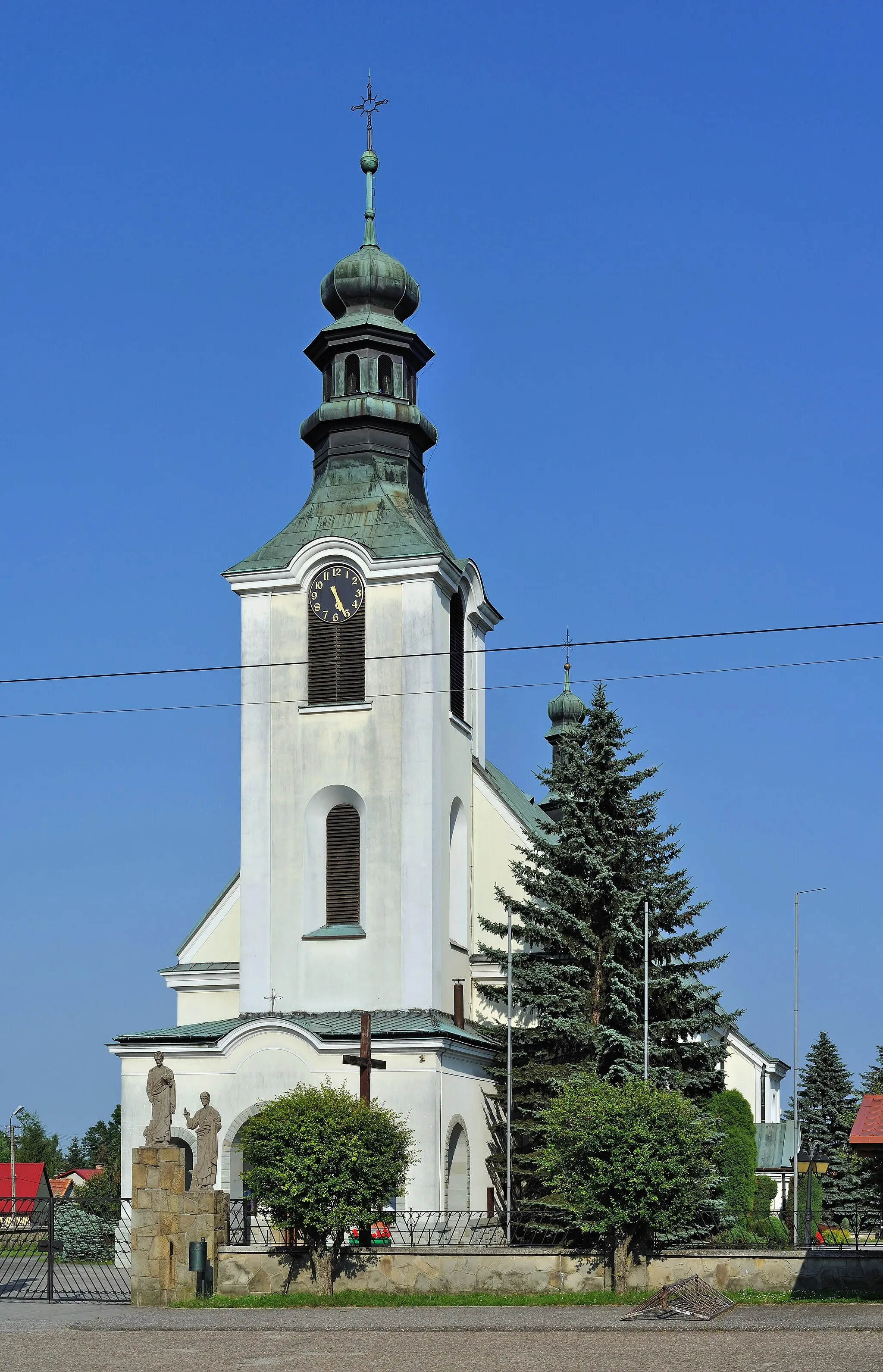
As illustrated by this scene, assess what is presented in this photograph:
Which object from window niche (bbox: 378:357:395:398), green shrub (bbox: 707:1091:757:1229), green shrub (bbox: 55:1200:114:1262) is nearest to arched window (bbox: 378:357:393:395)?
window niche (bbox: 378:357:395:398)

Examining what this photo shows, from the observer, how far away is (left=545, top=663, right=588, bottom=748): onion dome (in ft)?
208

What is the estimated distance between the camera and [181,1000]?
127 feet

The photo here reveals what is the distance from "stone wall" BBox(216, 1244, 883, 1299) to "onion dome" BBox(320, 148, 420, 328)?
889 inches

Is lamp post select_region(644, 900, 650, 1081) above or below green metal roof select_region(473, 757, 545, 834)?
below

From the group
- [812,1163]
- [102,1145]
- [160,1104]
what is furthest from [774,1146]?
[102,1145]

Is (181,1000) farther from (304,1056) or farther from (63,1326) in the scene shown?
(63,1326)

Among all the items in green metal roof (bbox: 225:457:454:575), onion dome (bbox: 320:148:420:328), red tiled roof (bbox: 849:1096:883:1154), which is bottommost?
red tiled roof (bbox: 849:1096:883:1154)

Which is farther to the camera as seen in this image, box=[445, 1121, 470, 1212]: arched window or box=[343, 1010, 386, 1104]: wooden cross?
box=[445, 1121, 470, 1212]: arched window

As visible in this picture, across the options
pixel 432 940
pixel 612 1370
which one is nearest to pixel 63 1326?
pixel 612 1370

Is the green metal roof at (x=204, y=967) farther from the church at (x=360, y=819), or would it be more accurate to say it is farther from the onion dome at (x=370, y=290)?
the onion dome at (x=370, y=290)

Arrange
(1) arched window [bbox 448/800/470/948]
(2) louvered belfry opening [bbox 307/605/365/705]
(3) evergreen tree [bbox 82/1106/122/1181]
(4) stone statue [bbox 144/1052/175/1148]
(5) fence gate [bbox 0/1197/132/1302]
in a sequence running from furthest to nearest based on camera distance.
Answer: (3) evergreen tree [bbox 82/1106/122/1181]
(1) arched window [bbox 448/800/470/948]
(2) louvered belfry opening [bbox 307/605/365/705]
(5) fence gate [bbox 0/1197/132/1302]
(4) stone statue [bbox 144/1052/175/1148]

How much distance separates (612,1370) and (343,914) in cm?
1976

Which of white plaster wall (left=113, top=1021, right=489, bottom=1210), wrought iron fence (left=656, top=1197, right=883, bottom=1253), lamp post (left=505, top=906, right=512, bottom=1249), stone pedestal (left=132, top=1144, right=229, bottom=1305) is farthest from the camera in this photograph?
white plaster wall (left=113, top=1021, right=489, bottom=1210)

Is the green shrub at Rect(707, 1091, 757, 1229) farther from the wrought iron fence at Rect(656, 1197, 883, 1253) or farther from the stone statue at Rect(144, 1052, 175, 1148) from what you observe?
the stone statue at Rect(144, 1052, 175, 1148)
